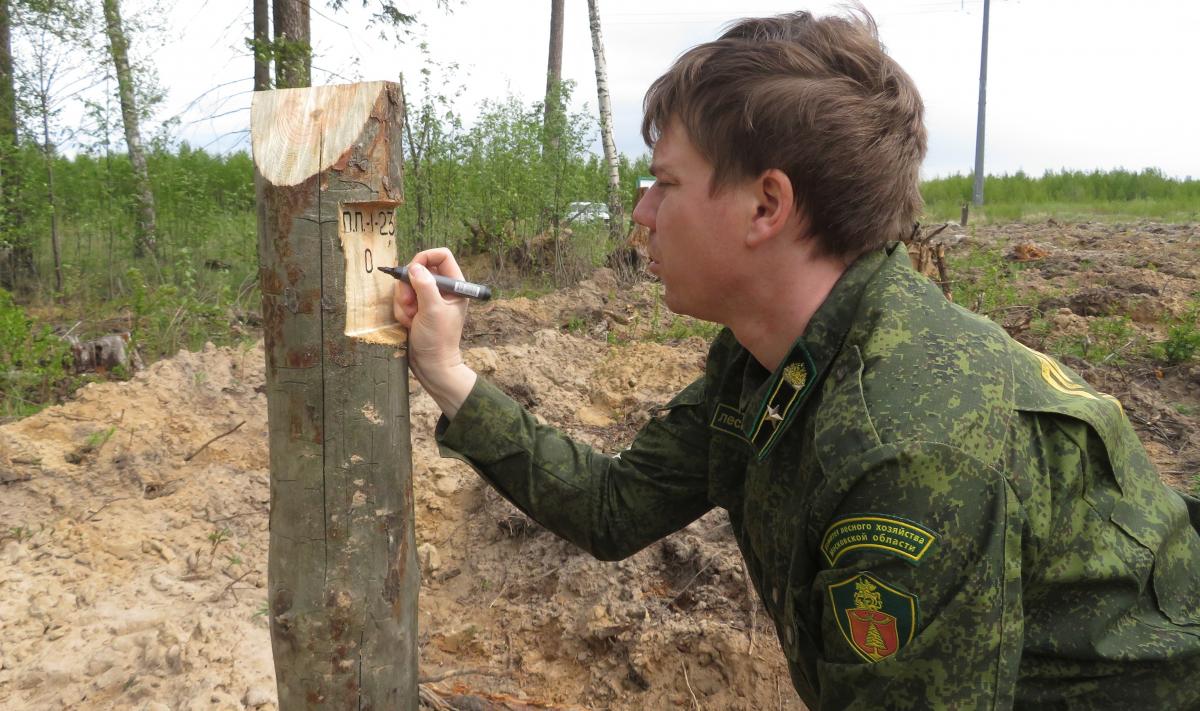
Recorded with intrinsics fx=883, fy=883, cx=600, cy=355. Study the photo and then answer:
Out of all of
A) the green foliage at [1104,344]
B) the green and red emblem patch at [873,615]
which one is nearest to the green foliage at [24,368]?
the green and red emblem patch at [873,615]

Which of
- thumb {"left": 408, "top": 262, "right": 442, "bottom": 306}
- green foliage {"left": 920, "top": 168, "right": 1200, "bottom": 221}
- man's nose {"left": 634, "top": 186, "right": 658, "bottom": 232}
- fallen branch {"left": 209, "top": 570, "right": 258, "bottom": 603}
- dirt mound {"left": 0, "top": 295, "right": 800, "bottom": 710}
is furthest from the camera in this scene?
green foliage {"left": 920, "top": 168, "right": 1200, "bottom": 221}

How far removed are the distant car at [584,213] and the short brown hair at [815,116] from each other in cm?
865

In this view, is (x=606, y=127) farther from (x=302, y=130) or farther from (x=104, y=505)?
(x=302, y=130)

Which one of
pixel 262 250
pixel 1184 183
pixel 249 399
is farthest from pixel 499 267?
pixel 1184 183

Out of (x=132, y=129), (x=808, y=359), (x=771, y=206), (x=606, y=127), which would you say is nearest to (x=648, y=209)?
(x=771, y=206)

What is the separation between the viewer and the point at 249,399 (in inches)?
193

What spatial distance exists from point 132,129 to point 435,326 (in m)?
8.43

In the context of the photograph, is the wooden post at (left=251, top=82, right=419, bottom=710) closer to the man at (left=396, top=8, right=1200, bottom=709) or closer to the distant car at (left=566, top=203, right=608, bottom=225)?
the man at (left=396, top=8, right=1200, bottom=709)

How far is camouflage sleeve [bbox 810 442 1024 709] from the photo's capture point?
4.11ft

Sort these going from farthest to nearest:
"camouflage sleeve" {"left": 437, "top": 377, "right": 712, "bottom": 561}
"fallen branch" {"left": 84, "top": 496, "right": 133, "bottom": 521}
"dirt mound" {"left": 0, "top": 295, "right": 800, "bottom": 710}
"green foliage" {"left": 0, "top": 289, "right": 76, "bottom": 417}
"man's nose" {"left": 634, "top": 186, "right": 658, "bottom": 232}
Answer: "green foliage" {"left": 0, "top": 289, "right": 76, "bottom": 417}, "fallen branch" {"left": 84, "top": 496, "right": 133, "bottom": 521}, "dirt mound" {"left": 0, "top": 295, "right": 800, "bottom": 710}, "camouflage sleeve" {"left": 437, "top": 377, "right": 712, "bottom": 561}, "man's nose" {"left": 634, "top": 186, "right": 658, "bottom": 232}

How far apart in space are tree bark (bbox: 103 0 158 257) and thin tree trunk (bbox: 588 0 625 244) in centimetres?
502

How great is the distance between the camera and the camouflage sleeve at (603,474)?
78.9 inches

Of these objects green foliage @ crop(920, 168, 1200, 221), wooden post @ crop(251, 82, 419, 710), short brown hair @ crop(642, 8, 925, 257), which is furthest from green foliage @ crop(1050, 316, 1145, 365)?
green foliage @ crop(920, 168, 1200, 221)

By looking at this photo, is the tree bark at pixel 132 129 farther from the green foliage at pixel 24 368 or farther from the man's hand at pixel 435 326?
the man's hand at pixel 435 326
